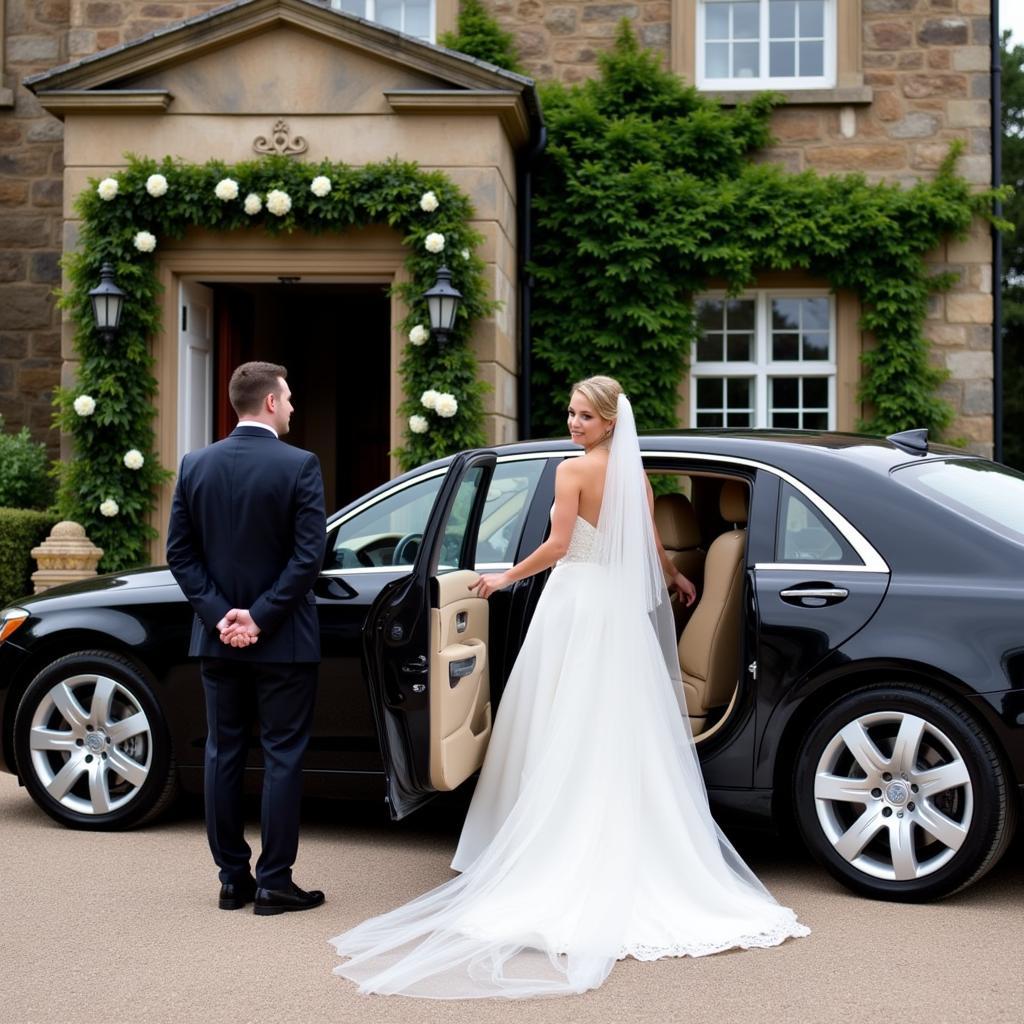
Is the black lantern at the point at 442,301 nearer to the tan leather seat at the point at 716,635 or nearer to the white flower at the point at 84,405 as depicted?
the white flower at the point at 84,405

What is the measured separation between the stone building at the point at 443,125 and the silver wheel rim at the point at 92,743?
570cm

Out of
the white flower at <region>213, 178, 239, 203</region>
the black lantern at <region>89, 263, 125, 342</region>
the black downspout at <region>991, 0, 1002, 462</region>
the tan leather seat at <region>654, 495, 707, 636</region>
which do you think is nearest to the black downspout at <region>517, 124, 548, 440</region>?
the white flower at <region>213, 178, 239, 203</region>

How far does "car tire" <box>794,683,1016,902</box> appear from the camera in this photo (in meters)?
4.61

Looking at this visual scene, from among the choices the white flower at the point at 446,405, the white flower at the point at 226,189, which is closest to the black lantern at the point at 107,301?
the white flower at the point at 226,189

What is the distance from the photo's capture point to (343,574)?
569 cm

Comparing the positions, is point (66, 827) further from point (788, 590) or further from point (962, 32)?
point (962, 32)

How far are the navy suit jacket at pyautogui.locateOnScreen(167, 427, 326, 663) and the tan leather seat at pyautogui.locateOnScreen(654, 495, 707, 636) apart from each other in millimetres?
1785

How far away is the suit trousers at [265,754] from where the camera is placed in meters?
4.71

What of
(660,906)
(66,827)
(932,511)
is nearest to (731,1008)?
(660,906)

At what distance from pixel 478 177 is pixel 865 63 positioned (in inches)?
163

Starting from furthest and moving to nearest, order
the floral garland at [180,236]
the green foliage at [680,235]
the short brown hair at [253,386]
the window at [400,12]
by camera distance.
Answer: the window at [400,12]
the green foliage at [680,235]
the floral garland at [180,236]
the short brown hair at [253,386]

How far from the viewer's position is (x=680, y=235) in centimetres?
1240

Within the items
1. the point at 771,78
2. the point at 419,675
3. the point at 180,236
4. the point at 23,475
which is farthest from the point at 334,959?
the point at 771,78

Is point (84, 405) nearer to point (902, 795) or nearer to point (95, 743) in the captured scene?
point (95, 743)
